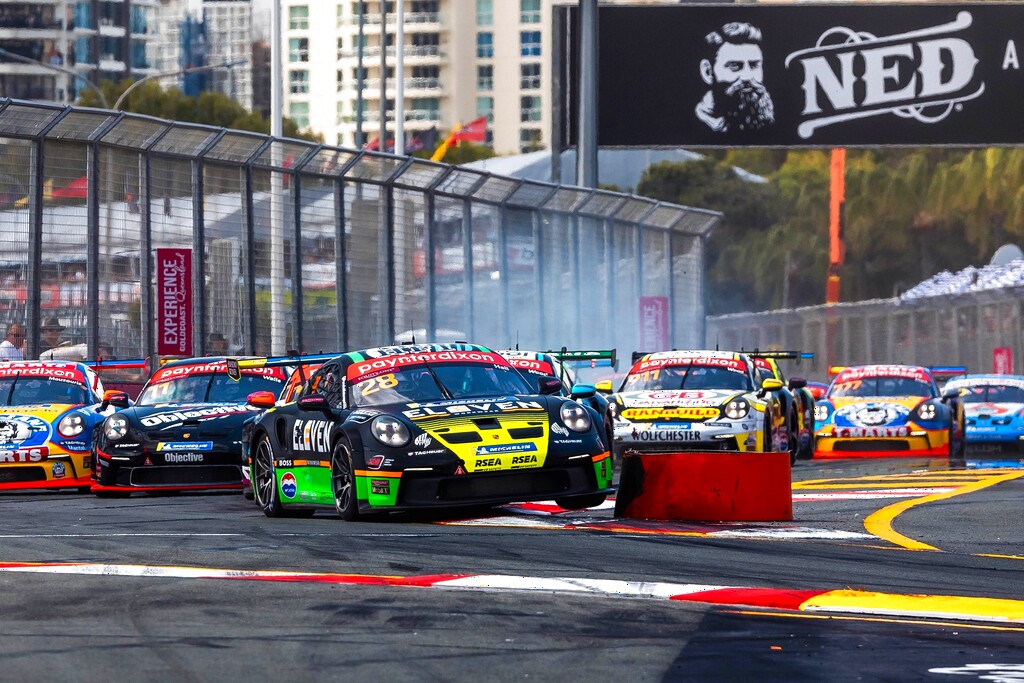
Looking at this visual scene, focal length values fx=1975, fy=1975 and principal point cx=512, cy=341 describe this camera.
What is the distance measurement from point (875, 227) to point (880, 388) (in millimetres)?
58304

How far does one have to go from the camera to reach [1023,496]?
1390cm

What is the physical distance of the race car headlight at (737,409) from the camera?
691 inches

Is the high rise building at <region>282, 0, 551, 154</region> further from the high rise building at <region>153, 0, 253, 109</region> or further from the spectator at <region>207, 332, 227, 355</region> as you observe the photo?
the spectator at <region>207, 332, 227, 355</region>

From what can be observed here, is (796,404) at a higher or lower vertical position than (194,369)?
lower

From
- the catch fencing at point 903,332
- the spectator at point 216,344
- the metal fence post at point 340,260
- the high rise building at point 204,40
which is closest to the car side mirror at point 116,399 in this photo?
the spectator at point 216,344


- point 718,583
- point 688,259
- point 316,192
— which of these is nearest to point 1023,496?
point 718,583

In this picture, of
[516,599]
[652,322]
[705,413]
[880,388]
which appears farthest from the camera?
[652,322]

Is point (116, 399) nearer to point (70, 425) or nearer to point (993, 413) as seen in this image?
point (70, 425)

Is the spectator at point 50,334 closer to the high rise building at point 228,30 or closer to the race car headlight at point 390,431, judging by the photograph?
the race car headlight at point 390,431

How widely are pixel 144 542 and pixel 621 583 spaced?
126 inches

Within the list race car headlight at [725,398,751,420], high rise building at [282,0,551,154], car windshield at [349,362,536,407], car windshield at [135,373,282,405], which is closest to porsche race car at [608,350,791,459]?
race car headlight at [725,398,751,420]

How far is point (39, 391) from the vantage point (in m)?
17.6

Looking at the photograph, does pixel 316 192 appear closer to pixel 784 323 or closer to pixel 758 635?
pixel 758 635

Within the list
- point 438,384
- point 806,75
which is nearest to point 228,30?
point 806,75
